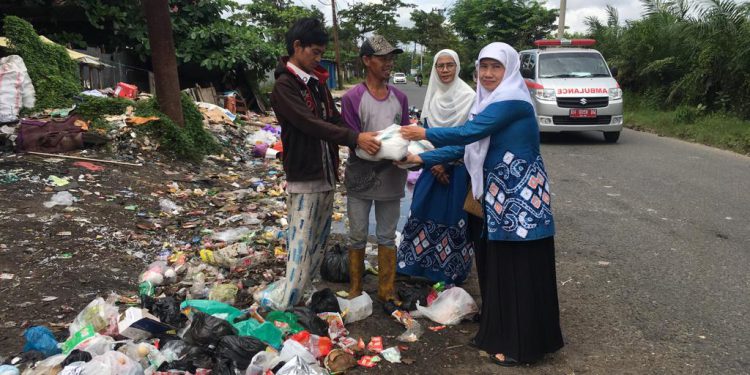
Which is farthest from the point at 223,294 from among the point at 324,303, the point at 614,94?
the point at 614,94

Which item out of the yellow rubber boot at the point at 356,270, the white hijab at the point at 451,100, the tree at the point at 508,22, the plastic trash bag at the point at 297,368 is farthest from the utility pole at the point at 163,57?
the tree at the point at 508,22

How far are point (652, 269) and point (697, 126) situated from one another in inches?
366

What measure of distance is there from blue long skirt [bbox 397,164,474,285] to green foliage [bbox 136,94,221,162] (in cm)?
474

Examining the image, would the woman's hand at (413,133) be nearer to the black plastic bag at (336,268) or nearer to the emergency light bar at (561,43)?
the black plastic bag at (336,268)

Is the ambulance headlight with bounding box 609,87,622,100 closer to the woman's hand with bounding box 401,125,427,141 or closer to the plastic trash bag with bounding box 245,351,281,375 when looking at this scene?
the woman's hand with bounding box 401,125,427,141

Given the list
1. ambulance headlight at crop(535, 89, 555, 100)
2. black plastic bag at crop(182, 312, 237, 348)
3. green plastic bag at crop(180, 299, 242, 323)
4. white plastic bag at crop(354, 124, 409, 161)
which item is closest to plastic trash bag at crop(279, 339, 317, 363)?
black plastic bag at crop(182, 312, 237, 348)

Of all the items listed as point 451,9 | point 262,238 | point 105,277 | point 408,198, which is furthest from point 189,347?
point 451,9

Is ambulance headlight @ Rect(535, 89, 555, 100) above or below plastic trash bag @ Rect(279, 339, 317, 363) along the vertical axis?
above

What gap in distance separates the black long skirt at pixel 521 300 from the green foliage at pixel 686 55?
11.7m

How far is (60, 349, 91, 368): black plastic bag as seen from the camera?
255 centimetres

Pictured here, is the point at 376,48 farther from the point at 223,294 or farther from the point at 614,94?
the point at 614,94

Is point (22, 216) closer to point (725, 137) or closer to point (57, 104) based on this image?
point (57, 104)

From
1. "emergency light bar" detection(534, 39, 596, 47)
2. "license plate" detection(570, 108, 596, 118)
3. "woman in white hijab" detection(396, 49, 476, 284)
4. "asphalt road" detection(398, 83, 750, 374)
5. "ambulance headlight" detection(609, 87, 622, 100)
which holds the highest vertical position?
"emergency light bar" detection(534, 39, 596, 47)

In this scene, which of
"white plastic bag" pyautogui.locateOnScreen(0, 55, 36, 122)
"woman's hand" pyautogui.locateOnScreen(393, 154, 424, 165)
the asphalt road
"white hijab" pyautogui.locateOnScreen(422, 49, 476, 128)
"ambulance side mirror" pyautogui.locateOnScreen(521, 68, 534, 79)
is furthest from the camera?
"ambulance side mirror" pyautogui.locateOnScreen(521, 68, 534, 79)
